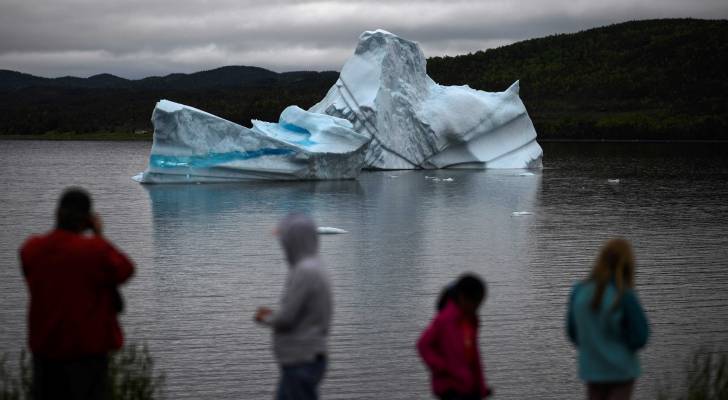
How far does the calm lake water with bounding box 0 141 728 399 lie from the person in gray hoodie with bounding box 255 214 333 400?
145 inches

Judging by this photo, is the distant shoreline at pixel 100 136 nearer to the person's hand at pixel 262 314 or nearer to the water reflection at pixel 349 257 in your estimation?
the water reflection at pixel 349 257

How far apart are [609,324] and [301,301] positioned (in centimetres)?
144

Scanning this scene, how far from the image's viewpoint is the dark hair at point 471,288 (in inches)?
182

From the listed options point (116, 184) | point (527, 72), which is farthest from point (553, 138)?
point (116, 184)

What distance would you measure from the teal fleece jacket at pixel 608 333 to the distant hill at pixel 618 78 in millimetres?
68031

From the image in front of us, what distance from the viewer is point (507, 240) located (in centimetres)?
1778

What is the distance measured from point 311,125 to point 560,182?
29.8 feet

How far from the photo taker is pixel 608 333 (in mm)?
4672

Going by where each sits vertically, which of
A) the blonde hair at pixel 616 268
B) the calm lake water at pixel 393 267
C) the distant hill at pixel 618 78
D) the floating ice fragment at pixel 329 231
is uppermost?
the distant hill at pixel 618 78

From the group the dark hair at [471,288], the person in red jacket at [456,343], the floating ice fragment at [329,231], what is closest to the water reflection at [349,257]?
the floating ice fragment at [329,231]

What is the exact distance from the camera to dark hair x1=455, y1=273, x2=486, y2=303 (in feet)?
15.2

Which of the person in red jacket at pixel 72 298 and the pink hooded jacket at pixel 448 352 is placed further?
the pink hooded jacket at pixel 448 352

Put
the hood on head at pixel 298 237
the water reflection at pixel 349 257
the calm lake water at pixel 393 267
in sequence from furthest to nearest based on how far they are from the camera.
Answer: the water reflection at pixel 349 257 < the calm lake water at pixel 393 267 < the hood on head at pixel 298 237

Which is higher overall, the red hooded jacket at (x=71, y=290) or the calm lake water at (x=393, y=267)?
the red hooded jacket at (x=71, y=290)
